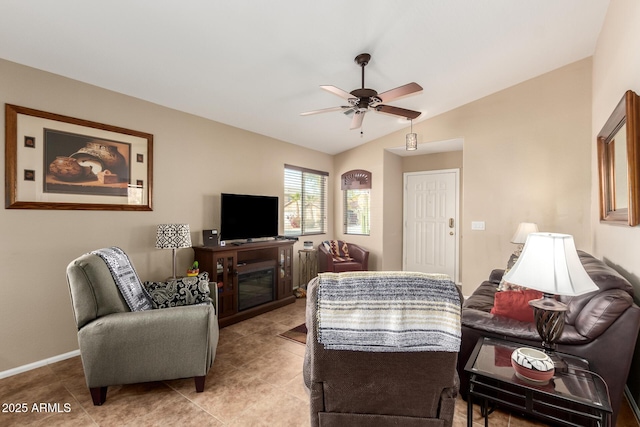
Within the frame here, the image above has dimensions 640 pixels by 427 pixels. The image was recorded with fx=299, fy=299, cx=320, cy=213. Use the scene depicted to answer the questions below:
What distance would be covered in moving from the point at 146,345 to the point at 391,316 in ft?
5.70

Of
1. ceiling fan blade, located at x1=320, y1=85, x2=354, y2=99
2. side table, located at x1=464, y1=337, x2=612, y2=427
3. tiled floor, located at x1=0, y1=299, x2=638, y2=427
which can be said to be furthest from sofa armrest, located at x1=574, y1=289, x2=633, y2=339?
ceiling fan blade, located at x1=320, y1=85, x2=354, y2=99

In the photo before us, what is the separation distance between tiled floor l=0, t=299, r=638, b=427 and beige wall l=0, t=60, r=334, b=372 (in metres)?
0.41

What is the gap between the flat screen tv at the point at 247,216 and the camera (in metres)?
3.71

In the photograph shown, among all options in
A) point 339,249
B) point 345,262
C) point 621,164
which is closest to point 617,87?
point 621,164

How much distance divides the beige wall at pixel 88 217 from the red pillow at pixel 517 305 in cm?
319

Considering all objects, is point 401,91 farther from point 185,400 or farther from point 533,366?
point 185,400

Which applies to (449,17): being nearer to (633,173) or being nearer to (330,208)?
(633,173)

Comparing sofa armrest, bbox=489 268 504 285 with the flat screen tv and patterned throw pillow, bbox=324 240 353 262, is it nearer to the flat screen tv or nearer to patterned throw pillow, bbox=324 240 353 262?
patterned throw pillow, bbox=324 240 353 262

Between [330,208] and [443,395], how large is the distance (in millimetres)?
4685

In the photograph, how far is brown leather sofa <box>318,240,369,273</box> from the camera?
487cm

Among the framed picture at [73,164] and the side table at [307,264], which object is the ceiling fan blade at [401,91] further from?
the side table at [307,264]

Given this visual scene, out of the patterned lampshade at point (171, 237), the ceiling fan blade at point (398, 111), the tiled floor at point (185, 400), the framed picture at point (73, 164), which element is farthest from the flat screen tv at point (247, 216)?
the ceiling fan blade at point (398, 111)

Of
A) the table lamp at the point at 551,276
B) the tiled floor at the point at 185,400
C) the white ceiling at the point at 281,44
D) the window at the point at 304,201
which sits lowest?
the tiled floor at the point at 185,400

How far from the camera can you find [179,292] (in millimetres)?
2637
